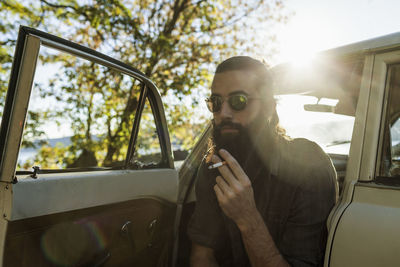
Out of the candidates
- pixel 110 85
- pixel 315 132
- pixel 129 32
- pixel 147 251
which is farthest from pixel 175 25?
pixel 147 251

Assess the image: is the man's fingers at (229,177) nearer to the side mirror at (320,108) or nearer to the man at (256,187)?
the man at (256,187)

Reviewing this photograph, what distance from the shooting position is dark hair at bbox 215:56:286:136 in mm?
2020

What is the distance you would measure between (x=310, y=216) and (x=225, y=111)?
0.76 metres

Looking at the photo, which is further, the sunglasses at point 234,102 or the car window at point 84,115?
the car window at point 84,115

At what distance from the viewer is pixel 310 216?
1.57 meters

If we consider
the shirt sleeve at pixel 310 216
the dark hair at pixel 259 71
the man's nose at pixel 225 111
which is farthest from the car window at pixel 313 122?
the shirt sleeve at pixel 310 216

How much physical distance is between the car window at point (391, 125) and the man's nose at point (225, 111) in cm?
81

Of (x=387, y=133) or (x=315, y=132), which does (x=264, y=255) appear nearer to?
(x=387, y=133)

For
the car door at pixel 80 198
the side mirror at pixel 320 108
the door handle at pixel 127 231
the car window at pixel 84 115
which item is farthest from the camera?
the car window at pixel 84 115

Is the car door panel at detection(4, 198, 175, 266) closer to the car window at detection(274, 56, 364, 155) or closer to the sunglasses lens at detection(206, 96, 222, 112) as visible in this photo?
the sunglasses lens at detection(206, 96, 222, 112)

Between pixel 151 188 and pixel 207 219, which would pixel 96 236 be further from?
pixel 207 219

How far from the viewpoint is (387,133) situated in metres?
1.51

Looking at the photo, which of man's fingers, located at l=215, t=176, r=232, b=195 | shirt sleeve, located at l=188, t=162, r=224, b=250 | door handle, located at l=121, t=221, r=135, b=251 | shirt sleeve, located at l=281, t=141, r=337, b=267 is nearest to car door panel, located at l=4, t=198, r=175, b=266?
door handle, located at l=121, t=221, r=135, b=251

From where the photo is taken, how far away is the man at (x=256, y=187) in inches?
61.0
